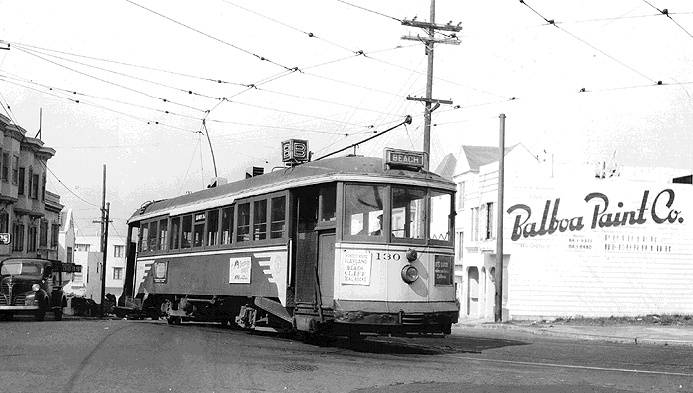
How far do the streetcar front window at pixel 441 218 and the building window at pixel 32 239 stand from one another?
1560 inches

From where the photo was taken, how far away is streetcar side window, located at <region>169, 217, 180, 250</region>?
20.3 meters

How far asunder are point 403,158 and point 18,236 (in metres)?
37.5

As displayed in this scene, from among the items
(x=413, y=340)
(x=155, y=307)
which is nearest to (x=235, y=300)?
(x=413, y=340)

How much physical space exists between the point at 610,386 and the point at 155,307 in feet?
50.7

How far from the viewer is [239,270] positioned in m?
16.5

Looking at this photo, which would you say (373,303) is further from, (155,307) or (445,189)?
(155,307)

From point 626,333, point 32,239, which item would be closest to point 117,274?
point 32,239

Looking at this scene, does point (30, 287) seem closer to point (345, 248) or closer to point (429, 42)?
point (429, 42)

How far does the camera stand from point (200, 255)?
18.6 m

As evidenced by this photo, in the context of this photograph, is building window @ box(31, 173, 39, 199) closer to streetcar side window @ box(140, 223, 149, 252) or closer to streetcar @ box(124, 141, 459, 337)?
streetcar side window @ box(140, 223, 149, 252)

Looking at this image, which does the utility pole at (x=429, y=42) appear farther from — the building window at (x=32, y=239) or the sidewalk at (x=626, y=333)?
the building window at (x=32, y=239)

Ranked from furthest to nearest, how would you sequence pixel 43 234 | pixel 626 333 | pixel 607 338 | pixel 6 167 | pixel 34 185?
pixel 43 234 < pixel 34 185 < pixel 6 167 < pixel 626 333 < pixel 607 338

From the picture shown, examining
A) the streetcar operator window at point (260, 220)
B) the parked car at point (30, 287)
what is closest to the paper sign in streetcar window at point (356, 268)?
the streetcar operator window at point (260, 220)

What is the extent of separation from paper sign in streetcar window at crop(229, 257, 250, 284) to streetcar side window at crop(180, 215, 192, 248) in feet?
9.39
